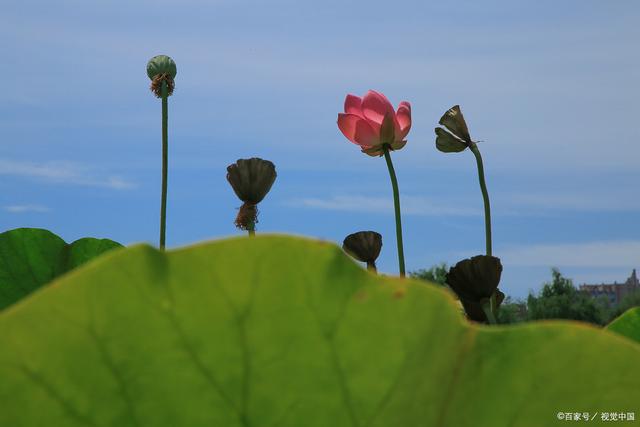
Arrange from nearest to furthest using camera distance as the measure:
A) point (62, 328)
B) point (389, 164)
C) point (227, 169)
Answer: point (62, 328), point (227, 169), point (389, 164)

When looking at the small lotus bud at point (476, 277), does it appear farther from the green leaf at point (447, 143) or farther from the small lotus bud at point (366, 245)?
the green leaf at point (447, 143)

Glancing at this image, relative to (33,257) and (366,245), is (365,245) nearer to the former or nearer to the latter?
(366,245)

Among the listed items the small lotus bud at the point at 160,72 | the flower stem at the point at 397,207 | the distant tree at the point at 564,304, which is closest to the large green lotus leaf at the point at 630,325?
the flower stem at the point at 397,207

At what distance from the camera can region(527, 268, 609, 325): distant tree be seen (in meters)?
28.7

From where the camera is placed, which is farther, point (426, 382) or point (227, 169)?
point (227, 169)

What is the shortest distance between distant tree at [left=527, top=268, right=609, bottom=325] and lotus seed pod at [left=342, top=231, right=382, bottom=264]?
27.9 m

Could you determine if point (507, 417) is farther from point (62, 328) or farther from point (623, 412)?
point (62, 328)

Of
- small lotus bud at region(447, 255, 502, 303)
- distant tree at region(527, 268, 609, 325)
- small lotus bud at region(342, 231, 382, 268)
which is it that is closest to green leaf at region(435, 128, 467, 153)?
small lotus bud at region(342, 231, 382, 268)

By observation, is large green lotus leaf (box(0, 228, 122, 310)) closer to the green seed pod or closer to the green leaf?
the green leaf

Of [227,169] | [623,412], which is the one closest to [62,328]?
[623,412]

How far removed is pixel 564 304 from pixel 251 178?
28.9 metres

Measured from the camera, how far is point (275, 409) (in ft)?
1.25

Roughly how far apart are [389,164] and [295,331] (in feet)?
5.15

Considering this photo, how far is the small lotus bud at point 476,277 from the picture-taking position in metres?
1.13
